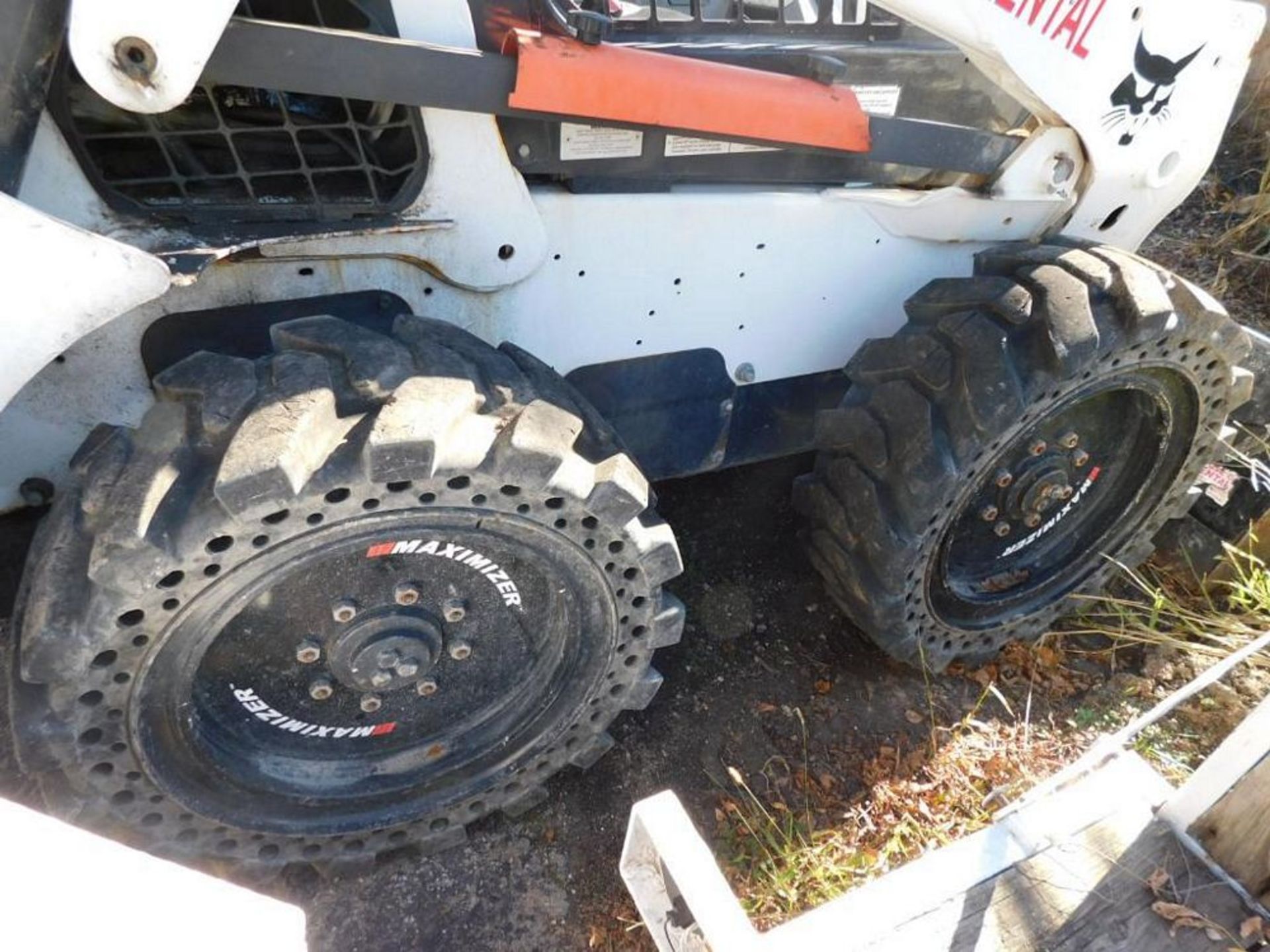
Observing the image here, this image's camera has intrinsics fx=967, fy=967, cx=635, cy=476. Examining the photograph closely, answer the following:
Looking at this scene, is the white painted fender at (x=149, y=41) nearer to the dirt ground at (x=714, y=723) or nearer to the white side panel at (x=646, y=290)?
the white side panel at (x=646, y=290)

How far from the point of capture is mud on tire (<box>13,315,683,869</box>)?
4.43 ft

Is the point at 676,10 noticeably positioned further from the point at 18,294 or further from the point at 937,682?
the point at 937,682

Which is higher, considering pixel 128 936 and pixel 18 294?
pixel 18 294

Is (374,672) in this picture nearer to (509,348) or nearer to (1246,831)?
(509,348)

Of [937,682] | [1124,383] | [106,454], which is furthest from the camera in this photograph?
[937,682]

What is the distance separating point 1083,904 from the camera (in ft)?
5.65

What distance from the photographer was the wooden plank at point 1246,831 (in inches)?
64.1

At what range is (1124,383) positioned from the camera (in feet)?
7.01

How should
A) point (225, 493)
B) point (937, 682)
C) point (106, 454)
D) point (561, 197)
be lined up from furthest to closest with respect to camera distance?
point (937, 682) < point (561, 197) < point (106, 454) < point (225, 493)

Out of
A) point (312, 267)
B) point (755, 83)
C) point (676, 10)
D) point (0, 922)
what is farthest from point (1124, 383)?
point (0, 922)

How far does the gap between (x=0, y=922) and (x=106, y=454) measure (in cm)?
74

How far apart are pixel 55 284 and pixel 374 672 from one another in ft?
2.63

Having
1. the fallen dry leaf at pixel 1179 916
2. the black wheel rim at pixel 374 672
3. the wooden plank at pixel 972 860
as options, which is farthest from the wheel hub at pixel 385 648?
the fallen dry leaf at pixel 1179 916

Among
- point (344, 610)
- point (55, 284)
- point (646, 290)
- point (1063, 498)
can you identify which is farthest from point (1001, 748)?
point (55, 284)
